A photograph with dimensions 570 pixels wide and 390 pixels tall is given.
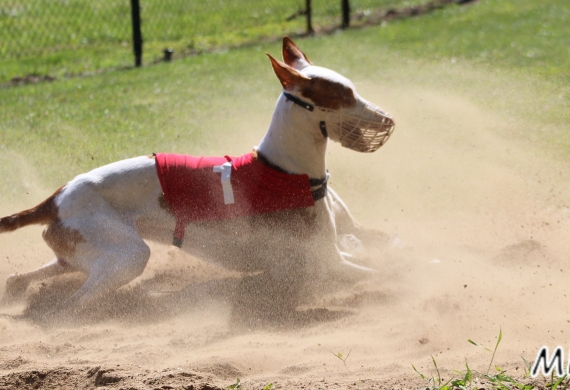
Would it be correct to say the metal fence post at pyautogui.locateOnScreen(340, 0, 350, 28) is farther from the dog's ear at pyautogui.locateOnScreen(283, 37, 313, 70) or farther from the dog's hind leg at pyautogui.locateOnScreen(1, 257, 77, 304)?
the dog's hind leg at pyautogui.locateOnScreen(1, 257, 77, 304)

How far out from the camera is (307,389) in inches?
153

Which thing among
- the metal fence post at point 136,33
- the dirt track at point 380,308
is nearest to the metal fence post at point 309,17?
the metal fence post at point 136,33

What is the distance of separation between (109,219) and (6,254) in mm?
1526

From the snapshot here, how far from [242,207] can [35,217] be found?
4.54 feet

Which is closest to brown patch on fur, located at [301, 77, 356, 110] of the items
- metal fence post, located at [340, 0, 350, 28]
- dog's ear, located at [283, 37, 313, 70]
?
dog's ear, located at [283, 37, 313, 70]

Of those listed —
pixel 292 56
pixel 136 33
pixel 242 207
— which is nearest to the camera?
pixel 242 207

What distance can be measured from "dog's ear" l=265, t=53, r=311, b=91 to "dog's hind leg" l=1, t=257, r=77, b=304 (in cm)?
198

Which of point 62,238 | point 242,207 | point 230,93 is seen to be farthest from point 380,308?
point 230,93

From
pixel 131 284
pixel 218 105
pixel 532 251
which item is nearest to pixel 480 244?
pixel 532 251

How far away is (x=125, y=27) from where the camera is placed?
→ 1616 centimetres

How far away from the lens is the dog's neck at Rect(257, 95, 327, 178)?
4.92m

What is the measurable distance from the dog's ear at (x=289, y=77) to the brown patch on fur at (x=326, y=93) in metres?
0.04

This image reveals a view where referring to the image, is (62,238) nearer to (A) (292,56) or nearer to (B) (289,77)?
(B) (289,77)

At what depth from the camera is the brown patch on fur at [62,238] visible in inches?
200
